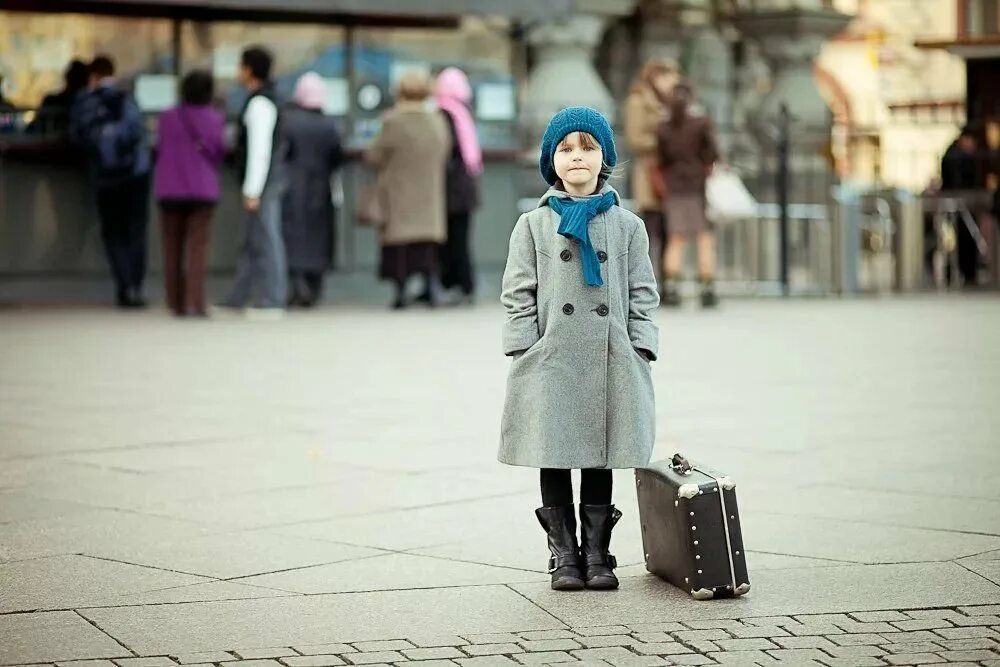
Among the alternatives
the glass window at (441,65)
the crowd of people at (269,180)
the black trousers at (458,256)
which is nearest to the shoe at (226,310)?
the crowd of people at (269,180)

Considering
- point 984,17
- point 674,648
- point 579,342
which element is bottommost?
point 674,648

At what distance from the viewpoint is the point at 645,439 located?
573cm

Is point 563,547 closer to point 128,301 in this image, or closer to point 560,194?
point 560,194

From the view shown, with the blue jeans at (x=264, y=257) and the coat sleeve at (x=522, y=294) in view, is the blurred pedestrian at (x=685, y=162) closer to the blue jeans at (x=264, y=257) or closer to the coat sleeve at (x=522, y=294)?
the blue jeans at (x=264, y=257)

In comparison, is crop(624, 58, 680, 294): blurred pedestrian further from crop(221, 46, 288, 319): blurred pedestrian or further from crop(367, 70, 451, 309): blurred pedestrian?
crop(221, 46, 288, 319): blurred pedestrian

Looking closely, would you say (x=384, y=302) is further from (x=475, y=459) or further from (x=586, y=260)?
(x=586, y=260)

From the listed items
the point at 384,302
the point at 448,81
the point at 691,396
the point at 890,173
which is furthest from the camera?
the point at 890,173

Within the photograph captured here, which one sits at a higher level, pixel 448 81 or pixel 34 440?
pixel 448 81

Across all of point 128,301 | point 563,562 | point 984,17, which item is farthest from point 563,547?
point 984,17

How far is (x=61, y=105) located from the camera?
62.5 ft

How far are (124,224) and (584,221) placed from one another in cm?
1305

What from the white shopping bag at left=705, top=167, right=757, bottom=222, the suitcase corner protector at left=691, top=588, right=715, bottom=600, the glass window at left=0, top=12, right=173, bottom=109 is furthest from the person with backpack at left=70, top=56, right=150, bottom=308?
the suitcase corner protector at left=691, top=588, right=715, bottom=600

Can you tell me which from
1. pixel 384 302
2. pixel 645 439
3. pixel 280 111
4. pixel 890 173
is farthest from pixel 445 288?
pixel 890 173

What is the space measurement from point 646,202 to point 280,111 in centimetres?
356
